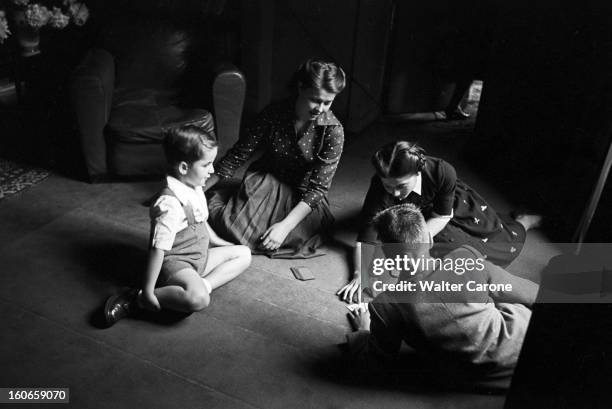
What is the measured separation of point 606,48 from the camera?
2.72m

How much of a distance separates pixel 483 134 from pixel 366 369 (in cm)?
208

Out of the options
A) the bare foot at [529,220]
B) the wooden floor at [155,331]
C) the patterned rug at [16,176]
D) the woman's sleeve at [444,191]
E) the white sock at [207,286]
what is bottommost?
the patterned rug at [16,176]

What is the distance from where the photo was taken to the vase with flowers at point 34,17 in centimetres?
297

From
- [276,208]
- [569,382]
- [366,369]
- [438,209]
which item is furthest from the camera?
[276,208]

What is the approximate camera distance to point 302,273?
93.2 inches

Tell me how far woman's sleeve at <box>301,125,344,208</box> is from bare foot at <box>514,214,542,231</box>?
97cm

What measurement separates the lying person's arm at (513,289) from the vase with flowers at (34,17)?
2483 mm

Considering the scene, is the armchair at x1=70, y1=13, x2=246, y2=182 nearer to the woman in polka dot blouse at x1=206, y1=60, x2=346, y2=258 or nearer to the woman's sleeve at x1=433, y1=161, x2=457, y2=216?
the woman in polka dot blouse at x1=206, y1=60, x2=346, y2=258

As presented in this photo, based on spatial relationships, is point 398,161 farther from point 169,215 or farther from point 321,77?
point 169,215

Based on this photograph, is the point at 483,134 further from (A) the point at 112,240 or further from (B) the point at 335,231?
(A) the point at 112,240

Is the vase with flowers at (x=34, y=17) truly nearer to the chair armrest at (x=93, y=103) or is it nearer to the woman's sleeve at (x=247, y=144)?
the chair armrest at (x=93, y=103)

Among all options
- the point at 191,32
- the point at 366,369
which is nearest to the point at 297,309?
the point at 366,369

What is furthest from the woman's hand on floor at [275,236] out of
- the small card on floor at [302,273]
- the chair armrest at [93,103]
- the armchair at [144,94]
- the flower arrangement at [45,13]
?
the flower arrangement at [45,13]

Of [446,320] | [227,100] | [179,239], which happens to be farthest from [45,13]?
[446,320]
